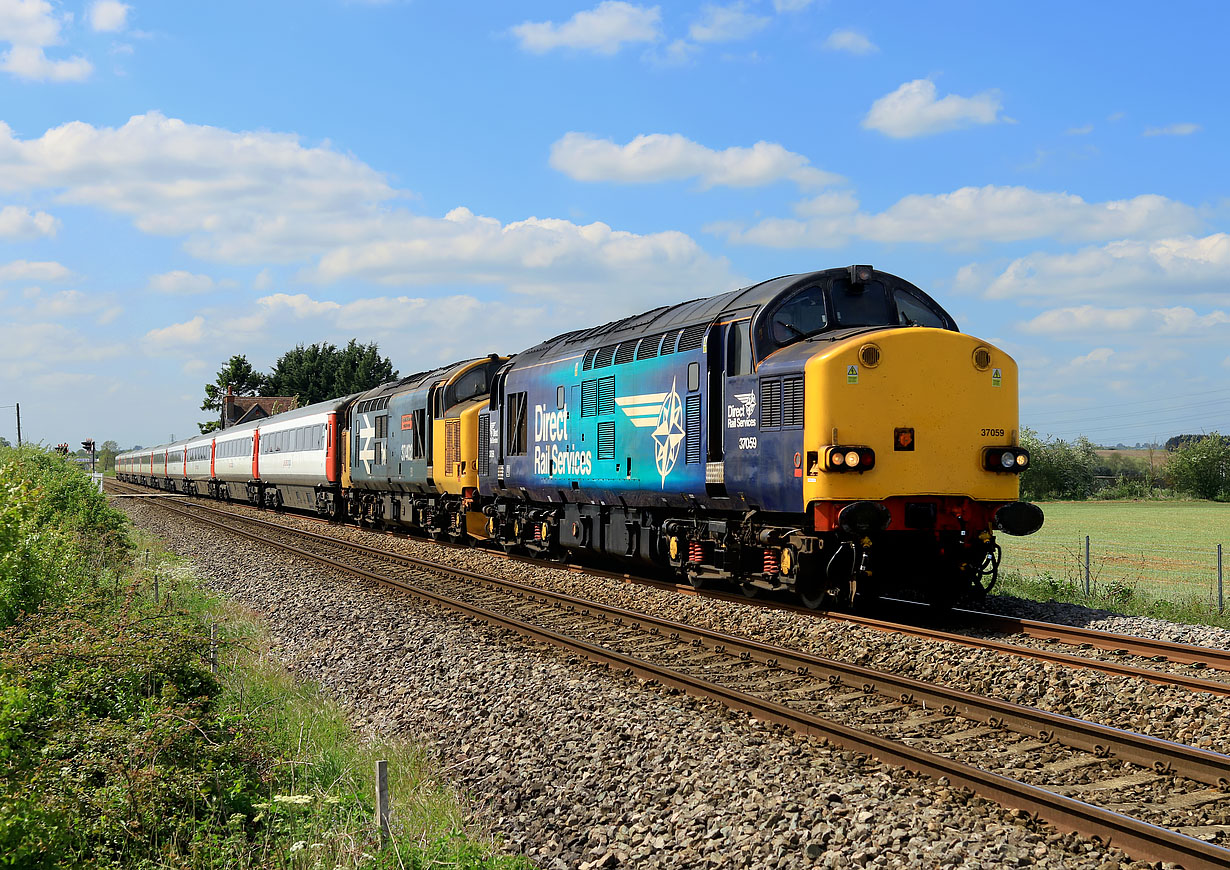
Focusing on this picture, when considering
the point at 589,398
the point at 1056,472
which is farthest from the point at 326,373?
the point at 589,398

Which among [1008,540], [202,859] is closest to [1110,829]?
[202,859]

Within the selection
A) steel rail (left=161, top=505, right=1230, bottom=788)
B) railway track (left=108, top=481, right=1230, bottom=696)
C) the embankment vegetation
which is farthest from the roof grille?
the embankment vegetation

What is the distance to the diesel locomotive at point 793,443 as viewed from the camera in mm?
11078

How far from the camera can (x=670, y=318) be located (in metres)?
14.7

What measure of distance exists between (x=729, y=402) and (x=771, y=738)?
591cm

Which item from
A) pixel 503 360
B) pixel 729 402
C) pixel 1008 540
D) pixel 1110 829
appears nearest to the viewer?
pixel 1110 829

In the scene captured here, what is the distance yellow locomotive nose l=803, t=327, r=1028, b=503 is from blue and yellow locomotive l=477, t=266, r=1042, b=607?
17 millimetres

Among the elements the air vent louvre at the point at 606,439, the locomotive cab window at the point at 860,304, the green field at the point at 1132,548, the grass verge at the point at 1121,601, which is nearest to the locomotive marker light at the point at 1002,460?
the locomotive cab window at the point at 860,304

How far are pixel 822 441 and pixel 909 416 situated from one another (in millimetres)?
1165

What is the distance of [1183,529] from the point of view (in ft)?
134

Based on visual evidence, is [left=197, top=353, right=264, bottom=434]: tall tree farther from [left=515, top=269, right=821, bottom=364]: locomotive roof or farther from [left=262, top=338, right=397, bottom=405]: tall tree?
Result: [left=515, top=269, right=821, bottom=364]: locomotive roof

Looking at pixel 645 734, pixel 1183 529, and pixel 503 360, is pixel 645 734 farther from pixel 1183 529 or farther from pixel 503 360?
pixel 1183 529

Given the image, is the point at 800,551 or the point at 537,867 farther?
the point at 800,551

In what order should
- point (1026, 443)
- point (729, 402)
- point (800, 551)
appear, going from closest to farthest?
point (800, 551) → point (729, 402) → point (1026, 443)
